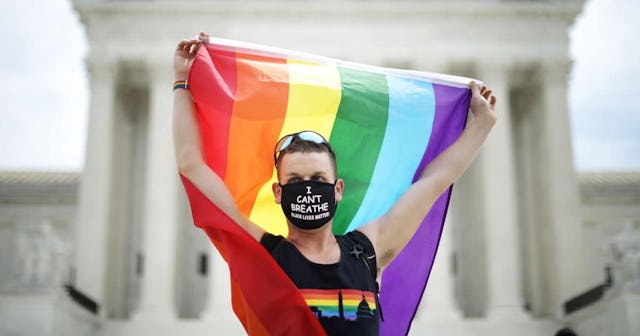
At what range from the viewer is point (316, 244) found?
15.2ft

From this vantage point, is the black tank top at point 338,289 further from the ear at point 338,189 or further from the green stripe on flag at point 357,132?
the green stripe on flag at point 357,132

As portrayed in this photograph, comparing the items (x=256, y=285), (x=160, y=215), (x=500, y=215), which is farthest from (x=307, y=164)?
(x=500, y=215)

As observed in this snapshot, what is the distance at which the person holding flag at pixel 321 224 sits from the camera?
4.39 m

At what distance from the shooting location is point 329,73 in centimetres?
624

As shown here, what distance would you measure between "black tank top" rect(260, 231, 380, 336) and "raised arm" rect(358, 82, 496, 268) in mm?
401

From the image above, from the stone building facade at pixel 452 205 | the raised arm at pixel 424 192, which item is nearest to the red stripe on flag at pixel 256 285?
the raised arm at pixel 424 192

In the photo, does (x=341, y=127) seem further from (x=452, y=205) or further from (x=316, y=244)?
(x=452, y=205)

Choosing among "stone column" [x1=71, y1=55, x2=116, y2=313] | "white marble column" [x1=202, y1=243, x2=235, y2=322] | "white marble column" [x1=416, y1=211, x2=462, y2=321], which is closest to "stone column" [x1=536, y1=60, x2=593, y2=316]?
"white marble column" [x1=416, y1=211, x2=462, y2=321]

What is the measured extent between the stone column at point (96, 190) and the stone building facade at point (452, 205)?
0.06 metres

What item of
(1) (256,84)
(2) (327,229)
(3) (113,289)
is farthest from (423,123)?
(3) (113,289)

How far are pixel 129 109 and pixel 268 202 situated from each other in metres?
40.2

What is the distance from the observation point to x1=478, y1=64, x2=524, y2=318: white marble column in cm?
3731

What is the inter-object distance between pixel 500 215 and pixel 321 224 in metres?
35.0

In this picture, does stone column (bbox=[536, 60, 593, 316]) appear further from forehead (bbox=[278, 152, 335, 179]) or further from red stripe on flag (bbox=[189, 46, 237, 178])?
forehead (bbox=[278, 152, 335, 179])
